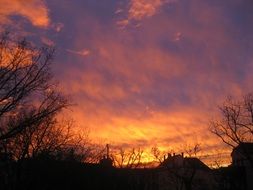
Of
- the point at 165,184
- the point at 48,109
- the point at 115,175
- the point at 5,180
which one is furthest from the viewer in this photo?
the point at 165,184

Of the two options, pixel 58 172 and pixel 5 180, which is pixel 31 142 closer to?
pixel 5 180

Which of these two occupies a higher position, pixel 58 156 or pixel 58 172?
pixel 58 156

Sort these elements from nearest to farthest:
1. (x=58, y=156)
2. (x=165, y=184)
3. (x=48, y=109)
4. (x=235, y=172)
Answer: (x=48, y=109) < (x=58, y=156) < (x=235, y=172) < (x=165, y=184)

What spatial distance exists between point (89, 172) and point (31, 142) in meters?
9.68

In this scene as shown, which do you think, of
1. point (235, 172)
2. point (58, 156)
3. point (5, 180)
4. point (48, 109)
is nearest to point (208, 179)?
point (235, 172)

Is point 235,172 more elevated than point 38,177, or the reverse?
point 235,172

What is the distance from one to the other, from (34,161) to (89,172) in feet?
12.1

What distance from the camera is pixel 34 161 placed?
26.9m

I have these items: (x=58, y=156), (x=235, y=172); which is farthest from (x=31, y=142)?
(x=235, y=172)

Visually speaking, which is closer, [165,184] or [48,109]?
[48,109]

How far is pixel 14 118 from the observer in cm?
2972

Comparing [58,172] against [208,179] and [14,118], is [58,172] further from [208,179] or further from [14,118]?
[208,179]

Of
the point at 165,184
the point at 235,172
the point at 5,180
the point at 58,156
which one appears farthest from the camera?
the point at 165,184

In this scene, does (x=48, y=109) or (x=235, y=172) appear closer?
(x=48, y=109)
